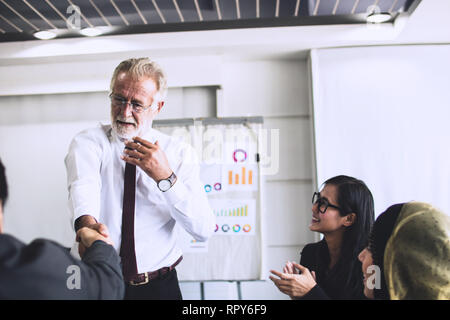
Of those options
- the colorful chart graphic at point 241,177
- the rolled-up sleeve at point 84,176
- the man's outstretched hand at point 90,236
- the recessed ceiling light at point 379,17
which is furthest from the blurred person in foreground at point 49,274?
the recessed ceiling light at point 379,17

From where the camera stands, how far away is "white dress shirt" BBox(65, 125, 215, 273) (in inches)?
51.9

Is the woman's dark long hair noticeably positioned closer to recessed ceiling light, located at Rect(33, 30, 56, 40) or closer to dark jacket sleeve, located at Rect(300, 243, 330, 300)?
dark jacket sleeve, located at Rect(300, 243, 330, 300)

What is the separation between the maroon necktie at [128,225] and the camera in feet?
4.37

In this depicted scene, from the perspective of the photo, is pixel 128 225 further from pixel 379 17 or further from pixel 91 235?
pixel 379 17

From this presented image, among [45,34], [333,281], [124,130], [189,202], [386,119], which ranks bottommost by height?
[333,281]

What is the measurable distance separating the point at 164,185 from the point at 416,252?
737 mm

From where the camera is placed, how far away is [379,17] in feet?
8.07

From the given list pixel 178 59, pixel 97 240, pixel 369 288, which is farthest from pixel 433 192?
pixel 97 240

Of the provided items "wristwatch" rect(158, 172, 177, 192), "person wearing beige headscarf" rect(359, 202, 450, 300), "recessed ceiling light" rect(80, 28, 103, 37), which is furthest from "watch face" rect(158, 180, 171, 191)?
"recessed ceiling light" rect(80, 28, 103, 37)

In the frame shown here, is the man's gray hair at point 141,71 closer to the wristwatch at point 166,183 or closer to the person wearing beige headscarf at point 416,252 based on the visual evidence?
the wristwatch at point 166,183

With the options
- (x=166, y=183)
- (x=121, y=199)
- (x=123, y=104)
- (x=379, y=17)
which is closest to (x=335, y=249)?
(x=166, y=183)

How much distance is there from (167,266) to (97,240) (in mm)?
445

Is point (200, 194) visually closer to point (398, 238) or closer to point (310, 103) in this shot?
point (398, 238)

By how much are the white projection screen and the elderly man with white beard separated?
1.48m
